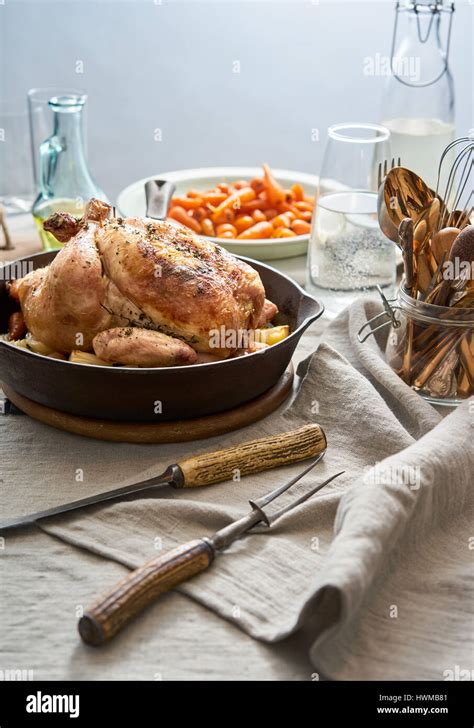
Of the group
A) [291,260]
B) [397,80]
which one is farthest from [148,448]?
[397,80]

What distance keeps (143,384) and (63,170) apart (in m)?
1.03

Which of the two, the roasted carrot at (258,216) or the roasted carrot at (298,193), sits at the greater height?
the roasted carrot at (298,193)

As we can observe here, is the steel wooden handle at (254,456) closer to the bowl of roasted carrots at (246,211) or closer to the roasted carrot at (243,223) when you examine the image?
the bowl of roasted carrots at (246,211)

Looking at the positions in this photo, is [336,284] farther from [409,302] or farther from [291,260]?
[409,302]

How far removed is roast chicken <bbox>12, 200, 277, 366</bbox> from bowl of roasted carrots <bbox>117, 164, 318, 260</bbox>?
611 millimetres

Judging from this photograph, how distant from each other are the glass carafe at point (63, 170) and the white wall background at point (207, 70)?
1.91 metres

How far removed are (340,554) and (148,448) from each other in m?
0.49

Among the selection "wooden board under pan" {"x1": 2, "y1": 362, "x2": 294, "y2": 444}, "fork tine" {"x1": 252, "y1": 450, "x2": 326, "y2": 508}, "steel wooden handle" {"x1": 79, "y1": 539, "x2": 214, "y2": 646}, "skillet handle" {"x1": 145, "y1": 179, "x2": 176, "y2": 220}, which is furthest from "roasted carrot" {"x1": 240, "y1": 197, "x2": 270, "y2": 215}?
"steel wooden handle" {"x1": 79, "y1": 539, "x2": 214, "y2": 646}

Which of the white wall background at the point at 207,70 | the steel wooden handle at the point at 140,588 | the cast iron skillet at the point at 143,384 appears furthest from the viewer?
the white wall background at the point at 207,70

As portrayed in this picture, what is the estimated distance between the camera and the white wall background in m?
3.84

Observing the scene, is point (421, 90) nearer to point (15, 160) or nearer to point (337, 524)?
point (15, 160)

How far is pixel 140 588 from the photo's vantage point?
3.33 feet

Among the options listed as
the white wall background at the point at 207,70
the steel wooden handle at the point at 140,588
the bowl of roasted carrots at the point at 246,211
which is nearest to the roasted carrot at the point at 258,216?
the bowl of roasted carrots at the point at 246,211

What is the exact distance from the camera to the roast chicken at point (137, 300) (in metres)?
1.37
